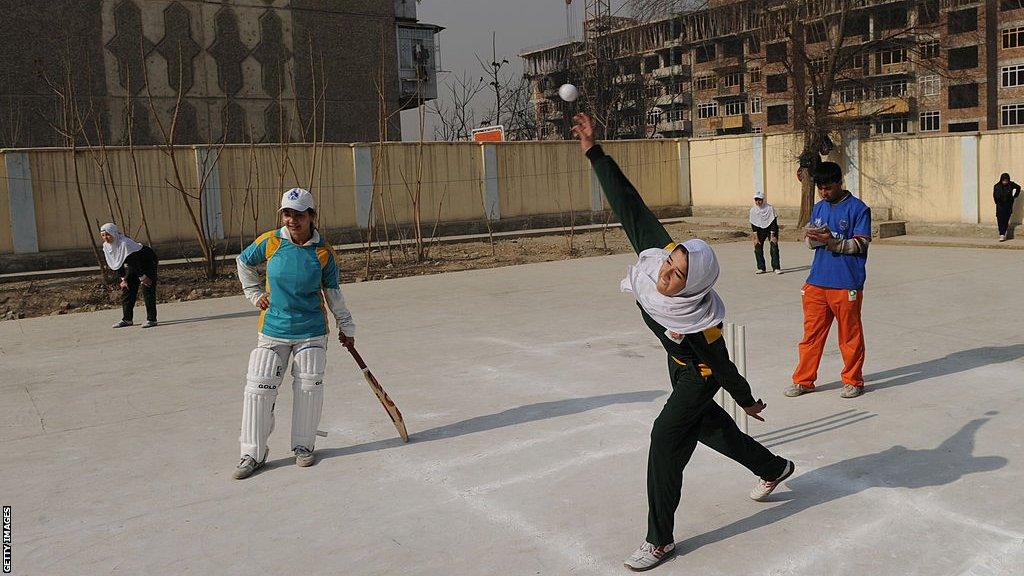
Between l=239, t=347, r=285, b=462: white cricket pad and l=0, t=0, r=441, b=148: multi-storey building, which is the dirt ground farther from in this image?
A: l=239, t=347, r=285, b=462: white cricket pad

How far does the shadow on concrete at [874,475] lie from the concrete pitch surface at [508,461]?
18 mm

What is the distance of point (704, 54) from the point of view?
77.1 meters

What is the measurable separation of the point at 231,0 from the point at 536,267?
1979 cm

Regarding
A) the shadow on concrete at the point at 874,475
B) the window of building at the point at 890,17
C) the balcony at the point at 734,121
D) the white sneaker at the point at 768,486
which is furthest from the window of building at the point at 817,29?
the balcony at the point at 734,121

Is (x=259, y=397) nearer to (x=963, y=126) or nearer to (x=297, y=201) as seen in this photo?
(x=297, y=201)

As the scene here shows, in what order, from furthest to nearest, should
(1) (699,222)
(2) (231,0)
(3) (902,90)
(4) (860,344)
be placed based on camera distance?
1. (3) (902,90)
2. (2) (231,0)
3. (1) (699,222)
4. (4) (860,344)

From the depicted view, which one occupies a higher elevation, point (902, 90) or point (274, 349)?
point (902, 90)

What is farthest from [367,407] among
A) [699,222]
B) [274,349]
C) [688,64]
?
[688,64]

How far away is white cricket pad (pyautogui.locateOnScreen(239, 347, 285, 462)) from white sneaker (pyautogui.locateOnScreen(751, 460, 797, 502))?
2.80 metres

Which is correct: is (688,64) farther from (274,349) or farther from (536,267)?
(274,349)

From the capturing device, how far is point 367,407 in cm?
689

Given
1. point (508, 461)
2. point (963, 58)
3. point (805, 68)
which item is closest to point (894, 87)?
point (963, 58)

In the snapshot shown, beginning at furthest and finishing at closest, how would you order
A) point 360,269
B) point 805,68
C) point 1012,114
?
point 1012,114, point 805,68, point 360,269

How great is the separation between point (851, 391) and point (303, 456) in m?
3.90
